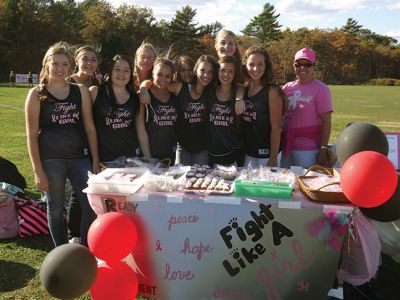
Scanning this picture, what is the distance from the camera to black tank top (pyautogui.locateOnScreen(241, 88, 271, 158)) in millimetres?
4027

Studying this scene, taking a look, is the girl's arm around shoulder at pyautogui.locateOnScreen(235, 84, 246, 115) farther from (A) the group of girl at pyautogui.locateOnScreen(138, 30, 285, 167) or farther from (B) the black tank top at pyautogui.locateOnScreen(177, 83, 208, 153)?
(B) the black tank top at pyautogui.locateOnScreen(177, 83, 208, 153)

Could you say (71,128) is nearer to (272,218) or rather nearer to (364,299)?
(272,218)

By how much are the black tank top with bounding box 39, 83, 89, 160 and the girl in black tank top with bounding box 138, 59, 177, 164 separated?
2.02ft

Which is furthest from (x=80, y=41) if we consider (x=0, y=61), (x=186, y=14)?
(x=186, y=14)

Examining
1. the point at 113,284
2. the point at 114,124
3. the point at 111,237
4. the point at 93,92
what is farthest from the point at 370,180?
the point at 93,92

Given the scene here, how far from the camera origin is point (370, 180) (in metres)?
2.65

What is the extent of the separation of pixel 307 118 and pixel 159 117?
4.96ft

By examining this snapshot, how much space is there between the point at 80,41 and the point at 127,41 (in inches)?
215

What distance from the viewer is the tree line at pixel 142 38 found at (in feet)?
149

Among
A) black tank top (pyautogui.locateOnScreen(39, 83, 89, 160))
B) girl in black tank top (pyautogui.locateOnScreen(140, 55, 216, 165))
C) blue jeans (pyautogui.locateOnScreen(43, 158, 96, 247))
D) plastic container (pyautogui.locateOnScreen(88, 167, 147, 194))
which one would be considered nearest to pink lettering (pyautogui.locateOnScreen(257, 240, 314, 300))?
plastic container (pyautogui.locateOnScreen(88, 167, 147, 194))

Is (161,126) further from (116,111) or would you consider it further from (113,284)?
(113,284)

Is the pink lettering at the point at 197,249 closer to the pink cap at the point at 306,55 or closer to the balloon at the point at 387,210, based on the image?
the balloon at the point at 387,210

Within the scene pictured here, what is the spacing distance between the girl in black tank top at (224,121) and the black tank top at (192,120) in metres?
Result: 0.08

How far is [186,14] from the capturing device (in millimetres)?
62750
